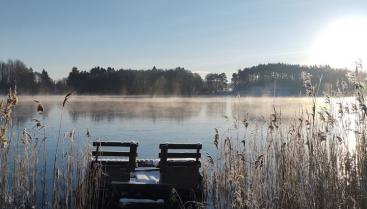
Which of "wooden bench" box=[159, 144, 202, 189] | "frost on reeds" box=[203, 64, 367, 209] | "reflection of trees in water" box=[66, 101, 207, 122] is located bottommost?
"reflection of trees in water" box=[66, 101, 207, 122]

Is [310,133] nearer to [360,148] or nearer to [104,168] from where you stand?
[360,148]

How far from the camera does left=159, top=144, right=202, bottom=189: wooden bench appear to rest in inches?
316

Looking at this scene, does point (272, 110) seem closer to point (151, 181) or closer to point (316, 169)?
point (151, 181)

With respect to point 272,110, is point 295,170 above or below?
above

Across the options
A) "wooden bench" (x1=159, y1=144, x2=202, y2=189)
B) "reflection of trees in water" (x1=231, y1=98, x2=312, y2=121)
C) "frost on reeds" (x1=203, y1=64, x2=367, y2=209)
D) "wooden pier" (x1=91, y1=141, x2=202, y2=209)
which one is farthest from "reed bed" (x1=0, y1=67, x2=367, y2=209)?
"wooden bench" (x1=159, y1=144, x2=202, y2=189)

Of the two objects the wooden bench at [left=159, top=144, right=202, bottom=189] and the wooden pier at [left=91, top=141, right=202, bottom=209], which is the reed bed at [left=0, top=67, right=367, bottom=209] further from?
the wooden bench at [left=159, top=144, right=202, bottom=189]

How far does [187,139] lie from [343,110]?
1273 centimetres

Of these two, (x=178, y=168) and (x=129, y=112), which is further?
(x=129, y=112)

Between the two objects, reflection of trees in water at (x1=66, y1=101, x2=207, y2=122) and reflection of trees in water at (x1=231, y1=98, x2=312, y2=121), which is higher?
reflection of trees in water at (x1=231, y1=98, x2=312, y2=121)

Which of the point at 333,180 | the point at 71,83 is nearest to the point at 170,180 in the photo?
the point at 333,180

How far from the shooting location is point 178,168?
8.11m

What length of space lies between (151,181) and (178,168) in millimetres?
533

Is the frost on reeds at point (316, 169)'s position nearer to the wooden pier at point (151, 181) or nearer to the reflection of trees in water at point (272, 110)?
the reflection of trees in water at point (272, 110)

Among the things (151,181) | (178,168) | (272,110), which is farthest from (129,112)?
(178,168)
